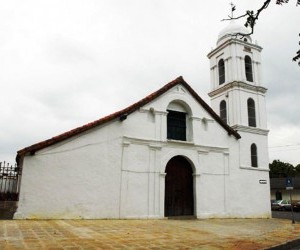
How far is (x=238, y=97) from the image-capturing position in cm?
2005

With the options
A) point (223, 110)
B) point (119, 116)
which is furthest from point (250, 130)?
point (119, 116)

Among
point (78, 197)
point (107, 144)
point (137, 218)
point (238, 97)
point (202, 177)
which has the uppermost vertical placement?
point (238, 97)

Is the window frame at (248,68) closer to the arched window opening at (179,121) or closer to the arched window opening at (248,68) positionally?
the arched window opening at (248,68)

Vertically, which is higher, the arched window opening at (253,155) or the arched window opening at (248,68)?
the arched window opening at (248,68)

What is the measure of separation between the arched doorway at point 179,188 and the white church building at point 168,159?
0.17 feet

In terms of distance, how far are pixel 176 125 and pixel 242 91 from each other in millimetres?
6126

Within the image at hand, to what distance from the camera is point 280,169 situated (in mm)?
66875

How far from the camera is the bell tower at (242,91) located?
19750 millimetres

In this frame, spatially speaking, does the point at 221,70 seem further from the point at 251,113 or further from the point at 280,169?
the point at 280,169

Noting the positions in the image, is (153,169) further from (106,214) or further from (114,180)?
(106,214)

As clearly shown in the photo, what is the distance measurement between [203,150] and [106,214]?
21.9 ft

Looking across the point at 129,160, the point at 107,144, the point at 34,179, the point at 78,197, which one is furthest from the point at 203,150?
the point at 34,179

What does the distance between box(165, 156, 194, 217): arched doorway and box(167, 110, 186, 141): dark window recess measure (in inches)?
51.4

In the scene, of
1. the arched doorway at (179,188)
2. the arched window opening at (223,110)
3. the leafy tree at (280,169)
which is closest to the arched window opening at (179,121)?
the arched doorway at (179,188)
